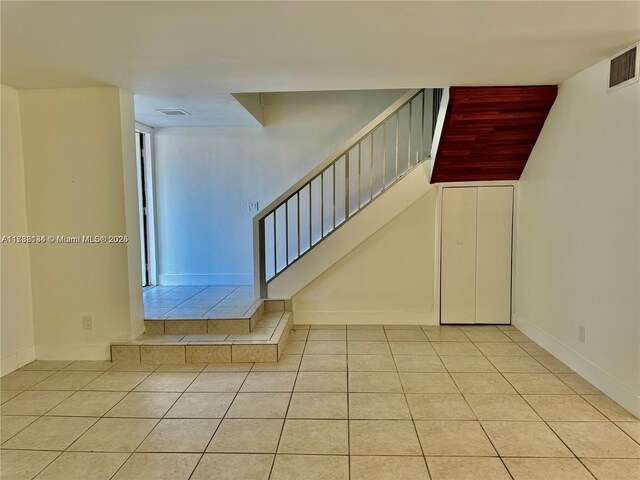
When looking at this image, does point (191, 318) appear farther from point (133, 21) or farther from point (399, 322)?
point (133, 21)

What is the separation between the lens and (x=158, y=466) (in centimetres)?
206

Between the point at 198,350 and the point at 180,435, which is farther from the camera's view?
the point at 198,350

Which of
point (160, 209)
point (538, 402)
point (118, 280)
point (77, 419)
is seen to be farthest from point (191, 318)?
point (538, 402)

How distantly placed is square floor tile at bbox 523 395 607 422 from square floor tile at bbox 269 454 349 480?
137 cm

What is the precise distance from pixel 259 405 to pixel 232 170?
331 centimetres

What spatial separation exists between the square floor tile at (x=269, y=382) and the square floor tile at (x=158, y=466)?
791 mm

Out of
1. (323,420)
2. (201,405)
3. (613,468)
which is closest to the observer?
(613,468)

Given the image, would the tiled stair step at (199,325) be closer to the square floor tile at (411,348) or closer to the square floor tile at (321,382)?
the square floor tile at (321,382)

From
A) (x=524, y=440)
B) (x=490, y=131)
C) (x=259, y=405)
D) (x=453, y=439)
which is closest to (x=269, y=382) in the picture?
(x=259, y=405)

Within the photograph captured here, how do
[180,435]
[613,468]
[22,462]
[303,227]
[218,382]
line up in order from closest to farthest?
[613,468]
[22,462]
[180,435]
[218,382]
[303,227]

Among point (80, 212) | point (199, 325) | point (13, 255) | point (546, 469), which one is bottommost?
point (546, 469)

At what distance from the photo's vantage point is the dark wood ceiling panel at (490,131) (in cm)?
344

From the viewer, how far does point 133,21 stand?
6.91ft

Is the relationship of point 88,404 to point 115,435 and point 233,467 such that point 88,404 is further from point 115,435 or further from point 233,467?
point 233,467
